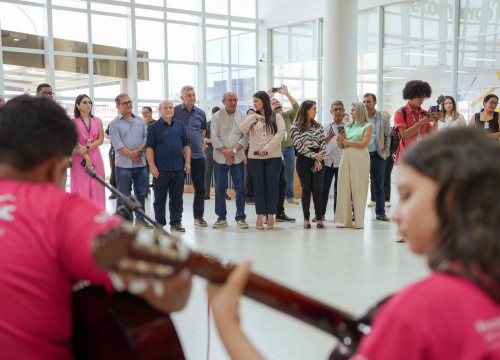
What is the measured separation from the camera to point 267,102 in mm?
6215

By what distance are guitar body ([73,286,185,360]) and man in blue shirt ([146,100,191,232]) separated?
192 inches

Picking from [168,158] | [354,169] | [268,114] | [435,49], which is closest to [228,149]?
[268,114]

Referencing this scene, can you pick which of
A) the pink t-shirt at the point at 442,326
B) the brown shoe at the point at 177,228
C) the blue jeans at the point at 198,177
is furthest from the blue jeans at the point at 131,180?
the pink t-shirt at the point at 442,326

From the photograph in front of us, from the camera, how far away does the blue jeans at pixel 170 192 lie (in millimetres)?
6152

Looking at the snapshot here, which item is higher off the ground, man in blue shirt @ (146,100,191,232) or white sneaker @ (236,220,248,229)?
man in blue shirt @ (146,100,191,232)

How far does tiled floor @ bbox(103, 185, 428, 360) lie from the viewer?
2.96 metres

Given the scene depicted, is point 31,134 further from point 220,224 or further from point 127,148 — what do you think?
point 220,224

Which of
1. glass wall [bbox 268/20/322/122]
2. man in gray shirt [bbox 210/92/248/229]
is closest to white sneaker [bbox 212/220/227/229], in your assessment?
man in gray shirt [bbox 210/92/248/229]

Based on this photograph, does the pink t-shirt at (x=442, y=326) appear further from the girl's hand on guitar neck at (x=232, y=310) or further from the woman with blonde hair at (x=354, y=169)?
the woman with blonde hair at (x=354, y=169)

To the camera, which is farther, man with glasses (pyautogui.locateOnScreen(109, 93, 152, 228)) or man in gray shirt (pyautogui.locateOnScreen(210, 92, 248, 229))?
man in gray shirt (pyautogui.locateOnScreen(210, 92, 248, 229))

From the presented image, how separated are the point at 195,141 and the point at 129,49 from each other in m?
8.89

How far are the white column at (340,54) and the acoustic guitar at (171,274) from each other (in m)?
9.71

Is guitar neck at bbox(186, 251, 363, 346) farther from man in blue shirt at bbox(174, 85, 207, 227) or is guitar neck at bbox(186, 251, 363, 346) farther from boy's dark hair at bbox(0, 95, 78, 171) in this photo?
man in blue shirt at bbox(174, 85, 207, 227)

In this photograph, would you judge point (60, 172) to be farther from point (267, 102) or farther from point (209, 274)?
point (267, 102)
